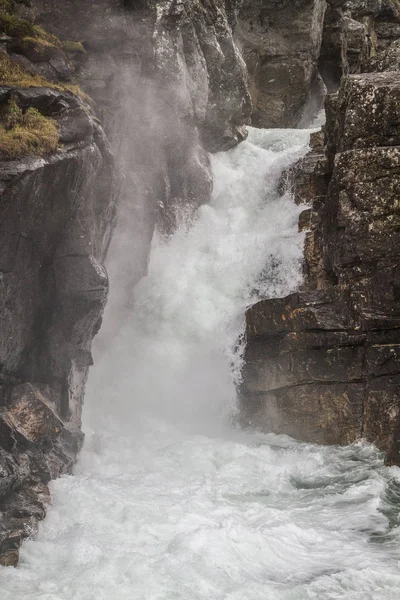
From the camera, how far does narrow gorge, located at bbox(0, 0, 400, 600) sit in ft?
38.1

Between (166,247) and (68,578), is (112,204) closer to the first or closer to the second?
(166,247)

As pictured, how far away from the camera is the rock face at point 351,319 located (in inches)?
679

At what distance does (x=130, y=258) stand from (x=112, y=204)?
3754mm

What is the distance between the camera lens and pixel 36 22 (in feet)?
67.1

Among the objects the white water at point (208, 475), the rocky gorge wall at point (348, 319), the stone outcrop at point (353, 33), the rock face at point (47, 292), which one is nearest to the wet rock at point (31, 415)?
the rock face at point (47, 292)

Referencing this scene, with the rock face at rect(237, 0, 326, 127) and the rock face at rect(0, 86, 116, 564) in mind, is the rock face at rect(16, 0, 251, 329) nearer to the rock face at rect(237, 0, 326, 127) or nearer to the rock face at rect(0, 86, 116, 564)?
the rock face at rect(0, 86, 116, 564)

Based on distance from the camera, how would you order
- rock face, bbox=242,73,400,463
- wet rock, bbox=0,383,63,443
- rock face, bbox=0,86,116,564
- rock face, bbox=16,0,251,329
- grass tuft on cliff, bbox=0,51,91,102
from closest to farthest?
1. rock face, bbox=0,86,116,564
2. wet rock, bbox=0,383,63,443
3. grass tuft on cliff, bbox=0,51,91,102
4. rock face, bbox=242,73,400,463
5. rock face, bbox=16,0,251,329

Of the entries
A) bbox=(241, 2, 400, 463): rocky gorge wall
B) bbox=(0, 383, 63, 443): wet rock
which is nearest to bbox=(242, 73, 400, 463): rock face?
bbox=(241, 2, 400, 463): rocky gorge wall

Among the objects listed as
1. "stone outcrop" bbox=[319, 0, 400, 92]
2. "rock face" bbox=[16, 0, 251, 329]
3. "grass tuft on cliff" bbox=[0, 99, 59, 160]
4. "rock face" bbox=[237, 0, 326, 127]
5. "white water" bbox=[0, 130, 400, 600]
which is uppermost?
"stone outcrop" bbox=[319, 0, 400, 92]

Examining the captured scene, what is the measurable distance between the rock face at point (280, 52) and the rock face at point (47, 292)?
2216 centimetres

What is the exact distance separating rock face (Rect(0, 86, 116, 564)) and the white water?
3.39 ft

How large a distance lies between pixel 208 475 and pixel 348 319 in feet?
21.1

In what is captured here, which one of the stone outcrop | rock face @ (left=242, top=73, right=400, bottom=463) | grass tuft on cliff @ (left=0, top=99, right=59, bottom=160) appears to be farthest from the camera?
the stone outcrop

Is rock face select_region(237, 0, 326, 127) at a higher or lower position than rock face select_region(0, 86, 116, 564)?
higher
